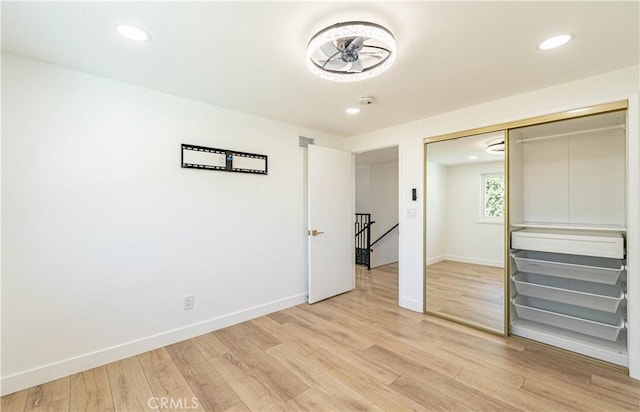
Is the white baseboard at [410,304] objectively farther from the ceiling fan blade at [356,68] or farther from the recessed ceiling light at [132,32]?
the recessed ceiling light at [132,32]

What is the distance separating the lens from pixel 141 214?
2445mm

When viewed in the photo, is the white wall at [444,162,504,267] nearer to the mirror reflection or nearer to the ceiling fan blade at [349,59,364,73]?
the mirror reflection

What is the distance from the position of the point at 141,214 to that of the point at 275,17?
A: 79.3 inches

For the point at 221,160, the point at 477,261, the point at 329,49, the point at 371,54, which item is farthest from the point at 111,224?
the point at 477,261

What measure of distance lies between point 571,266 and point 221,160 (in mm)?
3653

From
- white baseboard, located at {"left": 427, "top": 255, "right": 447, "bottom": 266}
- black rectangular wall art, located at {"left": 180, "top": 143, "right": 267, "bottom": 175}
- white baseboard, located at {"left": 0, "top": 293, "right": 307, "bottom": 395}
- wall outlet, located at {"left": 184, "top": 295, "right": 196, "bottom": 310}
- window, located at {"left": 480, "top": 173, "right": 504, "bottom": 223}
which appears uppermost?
→ black rectangular wall art, located at {"left": 180, "top": 143, "right": 267, "bottom": 175}

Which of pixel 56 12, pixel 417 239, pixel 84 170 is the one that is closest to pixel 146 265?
pixel 84 170

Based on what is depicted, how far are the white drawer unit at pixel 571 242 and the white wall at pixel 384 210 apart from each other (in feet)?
10.6

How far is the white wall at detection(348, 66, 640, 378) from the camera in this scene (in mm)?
2061

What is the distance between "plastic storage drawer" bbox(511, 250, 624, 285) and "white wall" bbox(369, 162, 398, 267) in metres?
3.16

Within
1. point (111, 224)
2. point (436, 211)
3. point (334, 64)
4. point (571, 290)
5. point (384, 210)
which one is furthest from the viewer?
point (384, 210)

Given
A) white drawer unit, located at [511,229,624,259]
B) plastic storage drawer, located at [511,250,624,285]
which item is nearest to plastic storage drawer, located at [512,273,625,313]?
plastic storage drawer, located at [511,250,624,285]

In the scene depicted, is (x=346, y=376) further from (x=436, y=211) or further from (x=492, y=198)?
(x=492, y=198)

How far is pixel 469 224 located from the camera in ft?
10.6
